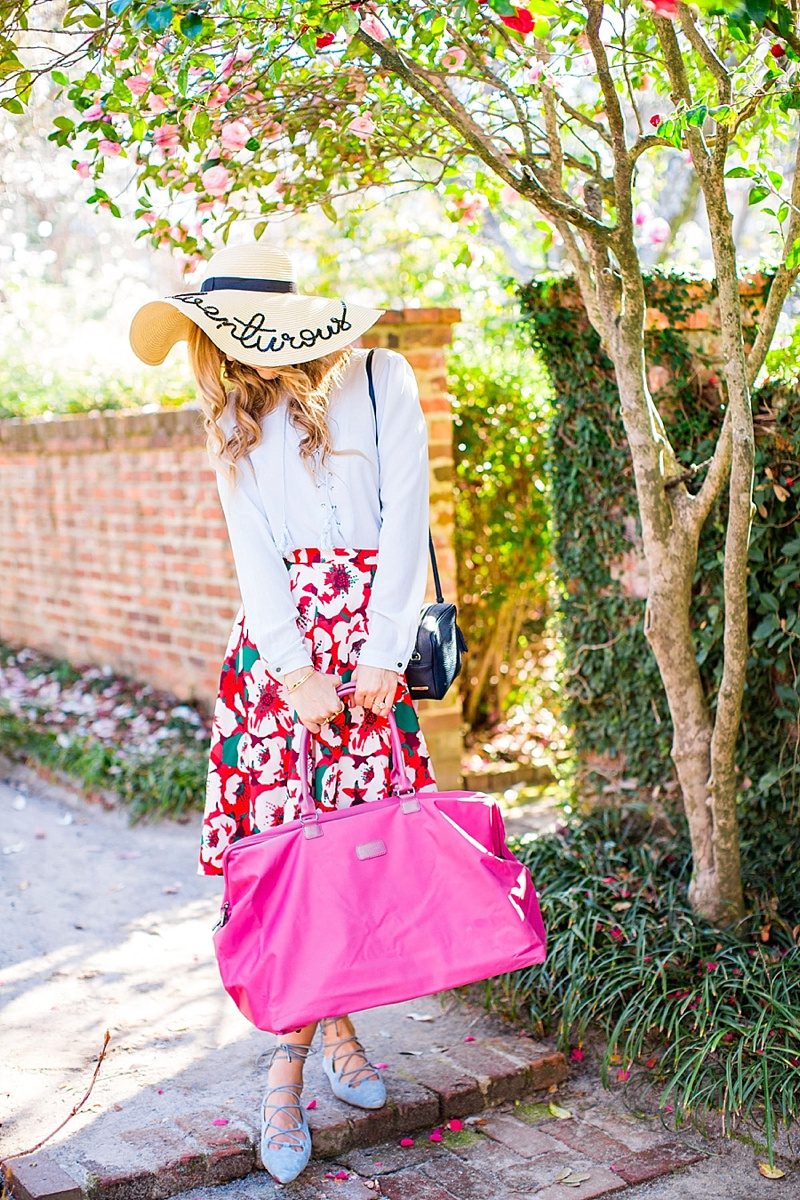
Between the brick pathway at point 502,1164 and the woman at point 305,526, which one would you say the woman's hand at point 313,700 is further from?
the brick pathway at point 502,1164

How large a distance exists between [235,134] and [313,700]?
1.40 m

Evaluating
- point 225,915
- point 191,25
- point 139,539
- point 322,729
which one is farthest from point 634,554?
point 139,539

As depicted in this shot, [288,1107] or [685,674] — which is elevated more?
[685,674]

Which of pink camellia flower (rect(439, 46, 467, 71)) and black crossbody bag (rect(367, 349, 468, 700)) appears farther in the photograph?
pink camellia flower (rect(439, 46, 467, 71))

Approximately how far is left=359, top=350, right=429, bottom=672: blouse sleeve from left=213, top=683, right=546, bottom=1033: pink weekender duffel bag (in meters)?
0.32

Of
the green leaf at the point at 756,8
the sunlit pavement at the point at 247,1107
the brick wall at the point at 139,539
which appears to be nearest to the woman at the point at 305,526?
the sunlit pavement at the point at 247,1107

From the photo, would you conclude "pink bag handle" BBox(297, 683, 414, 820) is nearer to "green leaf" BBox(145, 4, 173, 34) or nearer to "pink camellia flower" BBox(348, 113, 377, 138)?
"green leaf" BBox(145, 4, 173, 34)

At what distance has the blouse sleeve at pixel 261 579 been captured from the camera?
8.38ft

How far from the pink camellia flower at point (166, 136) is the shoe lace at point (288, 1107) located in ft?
6.96

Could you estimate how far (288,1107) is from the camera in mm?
2648

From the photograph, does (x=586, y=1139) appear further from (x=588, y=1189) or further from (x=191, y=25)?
(x=191, y=25)

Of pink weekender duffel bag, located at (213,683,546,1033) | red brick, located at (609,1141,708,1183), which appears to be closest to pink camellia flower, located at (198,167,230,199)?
pink weekender duffel bag, located at (213,683,546,1033)

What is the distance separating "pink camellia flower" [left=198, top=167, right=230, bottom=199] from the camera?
307 centimetres

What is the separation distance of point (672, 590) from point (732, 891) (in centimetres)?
79
